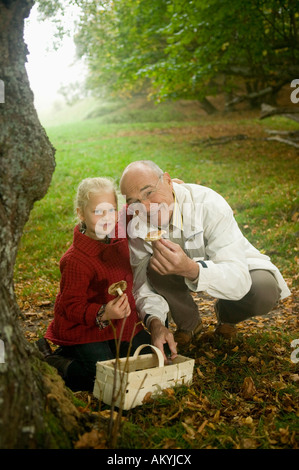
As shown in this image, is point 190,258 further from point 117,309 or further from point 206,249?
point 117,309

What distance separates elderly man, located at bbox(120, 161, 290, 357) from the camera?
3.24m

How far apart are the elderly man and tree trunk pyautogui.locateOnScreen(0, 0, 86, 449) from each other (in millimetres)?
1101

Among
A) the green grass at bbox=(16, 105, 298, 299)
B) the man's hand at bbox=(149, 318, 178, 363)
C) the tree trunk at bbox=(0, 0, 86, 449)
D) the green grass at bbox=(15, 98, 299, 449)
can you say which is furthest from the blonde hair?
the green grass at bbox=(16, 105, 298, 299)

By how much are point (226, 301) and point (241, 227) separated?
4.10 meters

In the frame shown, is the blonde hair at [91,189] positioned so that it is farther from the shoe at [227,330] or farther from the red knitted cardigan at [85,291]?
the shoe at [227,330]

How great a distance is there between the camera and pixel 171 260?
303 cm

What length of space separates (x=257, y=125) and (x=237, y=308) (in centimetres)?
1554

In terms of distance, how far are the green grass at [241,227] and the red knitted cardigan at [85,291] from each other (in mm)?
736

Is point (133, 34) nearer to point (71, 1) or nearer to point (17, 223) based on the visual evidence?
point (71, 1)

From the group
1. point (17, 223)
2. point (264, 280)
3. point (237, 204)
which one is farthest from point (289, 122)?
point (17, 223)

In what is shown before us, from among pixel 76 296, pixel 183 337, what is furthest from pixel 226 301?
pixel 76 296

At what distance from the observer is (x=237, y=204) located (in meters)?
8.53

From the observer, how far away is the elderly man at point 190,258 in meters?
3.24

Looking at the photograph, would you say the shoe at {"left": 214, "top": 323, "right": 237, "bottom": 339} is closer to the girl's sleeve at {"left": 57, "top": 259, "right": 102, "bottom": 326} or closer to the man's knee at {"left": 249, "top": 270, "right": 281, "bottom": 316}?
the man's knee at {"left": 249, "top": 270, "right": 281, "bottom": 316}
